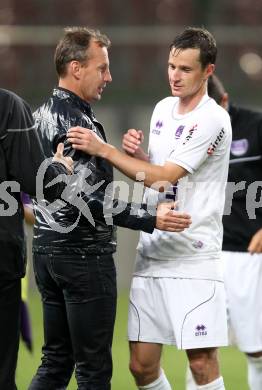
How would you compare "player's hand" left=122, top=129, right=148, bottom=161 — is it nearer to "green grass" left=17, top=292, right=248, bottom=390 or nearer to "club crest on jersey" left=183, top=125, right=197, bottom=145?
"club crest on jersey" left=183, top=125, right=197, bottom=145

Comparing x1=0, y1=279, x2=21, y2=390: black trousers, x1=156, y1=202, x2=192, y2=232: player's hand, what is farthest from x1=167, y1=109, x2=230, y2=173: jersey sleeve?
x1=0, y1=279, x2=21, y2=390: black trousers

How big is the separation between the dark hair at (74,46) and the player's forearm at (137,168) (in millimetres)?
475

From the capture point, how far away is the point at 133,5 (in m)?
13.5

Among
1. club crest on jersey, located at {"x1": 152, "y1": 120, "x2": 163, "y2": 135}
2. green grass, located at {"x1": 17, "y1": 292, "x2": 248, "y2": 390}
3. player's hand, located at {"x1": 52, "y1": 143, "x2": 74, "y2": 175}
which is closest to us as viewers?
player's hand, located at {"x1": 52, "y1": 143, "x2": 74, "y2": 175}

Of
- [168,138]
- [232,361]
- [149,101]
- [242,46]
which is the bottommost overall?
[232,361]

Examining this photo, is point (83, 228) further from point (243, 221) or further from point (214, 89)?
point (243, 221)

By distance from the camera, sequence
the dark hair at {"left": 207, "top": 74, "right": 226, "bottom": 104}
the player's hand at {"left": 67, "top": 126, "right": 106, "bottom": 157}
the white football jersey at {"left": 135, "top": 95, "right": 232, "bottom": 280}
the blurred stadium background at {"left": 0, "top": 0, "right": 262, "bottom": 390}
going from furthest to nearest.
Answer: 1. the blurred stadium background at {"left": 0, "top": 0, "right": 262, "bottom": 390}
2. the dark hair at {"left": 207, "top": 74, "right": 226, "bottom": 104}
3. the white football jersey at {"left": 135, "top": 95, "right": 232, "bottom": 280}
4. the player's hand at {"left": 67, "top": 126, "right": 106, "bottom": 157}

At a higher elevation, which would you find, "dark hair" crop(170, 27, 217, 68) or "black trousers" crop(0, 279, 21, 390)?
"dark hair" crop(170, 27, 217, 68)

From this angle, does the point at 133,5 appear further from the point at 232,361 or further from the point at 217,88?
the point at 217,88

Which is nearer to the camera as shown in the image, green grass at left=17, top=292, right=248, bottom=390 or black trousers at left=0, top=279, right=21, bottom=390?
black trousers at left=0, top=279, right=21, bottom=390

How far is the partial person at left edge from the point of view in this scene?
13.5 ft

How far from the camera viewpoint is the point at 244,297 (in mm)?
6125

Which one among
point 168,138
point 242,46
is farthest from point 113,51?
point 168,138

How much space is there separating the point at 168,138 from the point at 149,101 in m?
7.47
